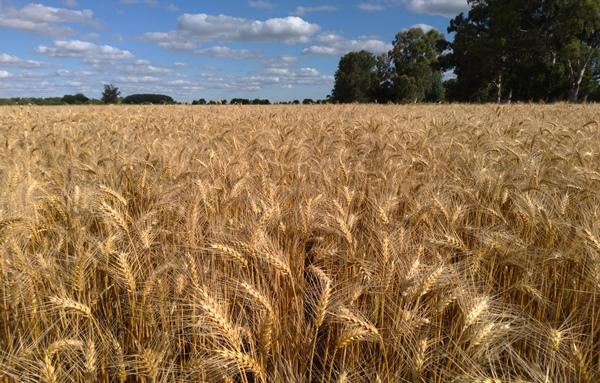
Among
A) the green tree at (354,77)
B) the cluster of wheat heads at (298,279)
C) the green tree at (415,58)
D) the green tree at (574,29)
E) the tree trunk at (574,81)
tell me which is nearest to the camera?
the cluster of wheat heads at (298,279)

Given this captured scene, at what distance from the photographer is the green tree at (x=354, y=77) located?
266 ft

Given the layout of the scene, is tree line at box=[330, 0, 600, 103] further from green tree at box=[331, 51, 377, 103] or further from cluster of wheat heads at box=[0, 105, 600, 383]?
green tree at box=[331, 51, 377, 103]

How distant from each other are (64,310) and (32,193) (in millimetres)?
1091

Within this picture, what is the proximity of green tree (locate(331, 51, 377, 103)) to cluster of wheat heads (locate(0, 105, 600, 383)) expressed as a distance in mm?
78369

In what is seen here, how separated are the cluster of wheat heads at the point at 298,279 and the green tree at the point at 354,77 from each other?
78.4 metres

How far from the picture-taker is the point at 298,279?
2.06 metres

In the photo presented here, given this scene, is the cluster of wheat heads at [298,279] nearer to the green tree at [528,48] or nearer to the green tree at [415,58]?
the green tree at [528,48]

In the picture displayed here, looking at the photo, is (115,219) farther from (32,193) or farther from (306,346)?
(306,346)

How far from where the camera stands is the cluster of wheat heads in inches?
58.4

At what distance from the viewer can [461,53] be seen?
3778 centimetres

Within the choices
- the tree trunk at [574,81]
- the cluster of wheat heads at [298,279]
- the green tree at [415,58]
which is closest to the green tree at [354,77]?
the green tree at [415,58]

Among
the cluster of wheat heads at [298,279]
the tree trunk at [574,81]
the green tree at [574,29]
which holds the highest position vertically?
the green tree at [574,29]

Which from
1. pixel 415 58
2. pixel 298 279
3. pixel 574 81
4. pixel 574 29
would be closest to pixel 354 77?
pixel 415 58

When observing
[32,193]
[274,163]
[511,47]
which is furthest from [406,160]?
[511,47]
